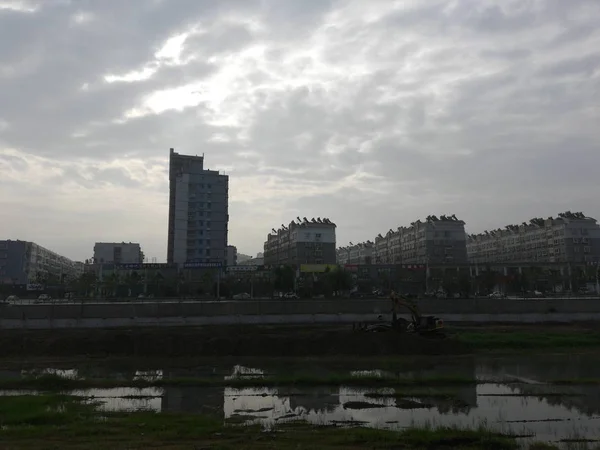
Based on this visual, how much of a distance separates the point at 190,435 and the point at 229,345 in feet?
61.9

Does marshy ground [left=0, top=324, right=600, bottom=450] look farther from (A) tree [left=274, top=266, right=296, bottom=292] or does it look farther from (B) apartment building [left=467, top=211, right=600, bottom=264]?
(B) apartment building [left=467, top=211, right=600, bottom=264]

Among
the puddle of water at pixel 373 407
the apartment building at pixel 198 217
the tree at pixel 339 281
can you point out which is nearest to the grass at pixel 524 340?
the puddle of water at pixel 373 407

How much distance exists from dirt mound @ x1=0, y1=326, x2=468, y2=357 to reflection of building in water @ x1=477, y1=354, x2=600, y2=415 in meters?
4.48

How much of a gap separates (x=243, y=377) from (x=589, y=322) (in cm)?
3360

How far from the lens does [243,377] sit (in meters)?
24.1

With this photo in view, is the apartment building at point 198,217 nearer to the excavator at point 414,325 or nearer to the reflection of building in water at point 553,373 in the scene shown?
the excavator at point 414,325

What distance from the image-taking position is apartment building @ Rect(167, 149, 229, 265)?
336ft

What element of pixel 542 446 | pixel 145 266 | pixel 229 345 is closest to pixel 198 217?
pixel 145 266

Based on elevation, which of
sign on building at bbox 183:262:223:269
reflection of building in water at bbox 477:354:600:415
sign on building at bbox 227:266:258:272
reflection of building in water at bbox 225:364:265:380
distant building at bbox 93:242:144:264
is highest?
distant building at bbox 93:242:144:264

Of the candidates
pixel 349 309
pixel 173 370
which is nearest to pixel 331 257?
pixel 349 309

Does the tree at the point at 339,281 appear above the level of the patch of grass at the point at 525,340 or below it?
above

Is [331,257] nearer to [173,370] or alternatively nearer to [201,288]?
[201,288]

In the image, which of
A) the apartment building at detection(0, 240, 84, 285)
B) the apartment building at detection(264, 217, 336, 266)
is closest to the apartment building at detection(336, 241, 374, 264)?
the apartment building at detection(264, 217, 336, 266)

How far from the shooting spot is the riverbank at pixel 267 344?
31.9 metres
